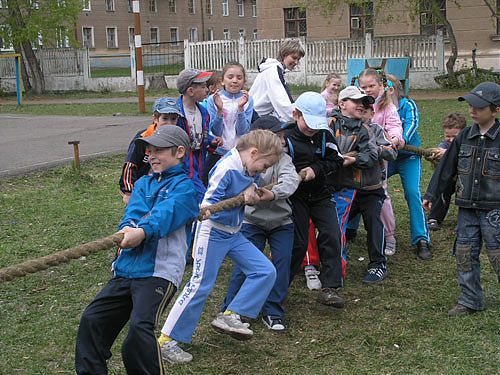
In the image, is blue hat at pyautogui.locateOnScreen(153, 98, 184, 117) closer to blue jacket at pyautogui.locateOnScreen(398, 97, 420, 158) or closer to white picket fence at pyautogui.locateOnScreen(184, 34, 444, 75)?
blue jacket at pyautogui.locateOnScreen(398, 97, 420, 158)

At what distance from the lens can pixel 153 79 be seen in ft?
107

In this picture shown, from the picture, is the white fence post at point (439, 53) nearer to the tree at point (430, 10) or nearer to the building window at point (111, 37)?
the tree at point (430, 10)

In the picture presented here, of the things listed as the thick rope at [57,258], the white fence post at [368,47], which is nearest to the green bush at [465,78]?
the white fence post at [368,47]

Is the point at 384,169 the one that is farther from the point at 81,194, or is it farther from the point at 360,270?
the point at 81,194

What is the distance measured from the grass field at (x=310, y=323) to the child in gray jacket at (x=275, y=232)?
0.17 m

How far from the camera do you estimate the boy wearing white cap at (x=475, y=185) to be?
17.7ft

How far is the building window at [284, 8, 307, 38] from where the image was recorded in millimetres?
38812

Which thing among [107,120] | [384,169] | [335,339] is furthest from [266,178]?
[107,120]

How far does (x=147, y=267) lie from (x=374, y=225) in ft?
9.58

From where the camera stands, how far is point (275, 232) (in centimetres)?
564

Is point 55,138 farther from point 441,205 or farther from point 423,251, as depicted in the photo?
point 441,205

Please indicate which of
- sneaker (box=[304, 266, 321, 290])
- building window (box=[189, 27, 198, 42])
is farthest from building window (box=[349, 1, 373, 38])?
building window (box=[189, 27, 198, 42])

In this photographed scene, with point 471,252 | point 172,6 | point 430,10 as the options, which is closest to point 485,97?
point 471,252

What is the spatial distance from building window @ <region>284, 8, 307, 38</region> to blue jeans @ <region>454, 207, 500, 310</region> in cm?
3421
